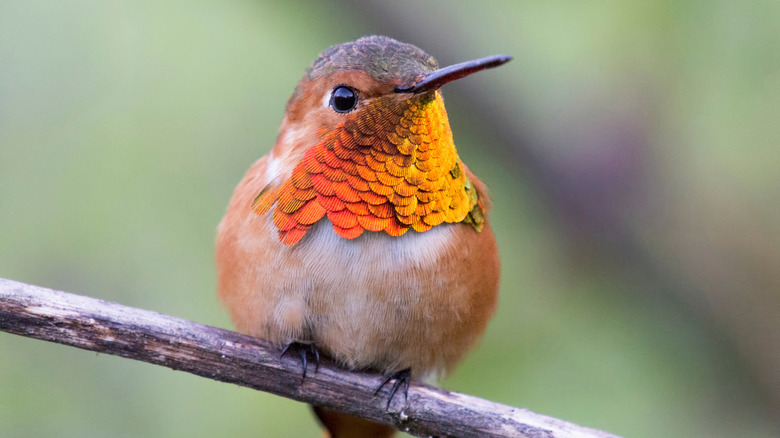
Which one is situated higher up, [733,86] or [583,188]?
[733,86]

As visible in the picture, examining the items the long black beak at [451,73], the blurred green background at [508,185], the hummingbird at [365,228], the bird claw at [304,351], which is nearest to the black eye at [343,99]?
the hummingbird at [365,228]

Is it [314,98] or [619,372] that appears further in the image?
[619,372]

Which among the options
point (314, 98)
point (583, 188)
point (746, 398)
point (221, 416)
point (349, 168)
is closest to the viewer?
point (349, 168)

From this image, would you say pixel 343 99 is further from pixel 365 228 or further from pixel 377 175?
pixel 365 228

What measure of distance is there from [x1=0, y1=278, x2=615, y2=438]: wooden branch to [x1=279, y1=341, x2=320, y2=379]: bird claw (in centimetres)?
3

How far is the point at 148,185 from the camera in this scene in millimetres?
5801

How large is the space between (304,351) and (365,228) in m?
0.64

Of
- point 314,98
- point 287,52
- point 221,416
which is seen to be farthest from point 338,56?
point 287,52

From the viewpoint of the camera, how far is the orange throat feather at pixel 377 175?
308cm

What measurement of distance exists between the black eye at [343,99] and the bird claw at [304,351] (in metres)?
1.05

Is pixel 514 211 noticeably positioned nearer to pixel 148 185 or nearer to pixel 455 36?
pixel 455 36

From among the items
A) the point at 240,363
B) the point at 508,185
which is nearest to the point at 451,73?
the point at 240,363

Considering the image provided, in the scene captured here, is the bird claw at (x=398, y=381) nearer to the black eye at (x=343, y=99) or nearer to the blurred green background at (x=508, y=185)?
the black eye at (x=343, y=99)

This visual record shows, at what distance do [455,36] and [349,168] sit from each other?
3565 millimetres
